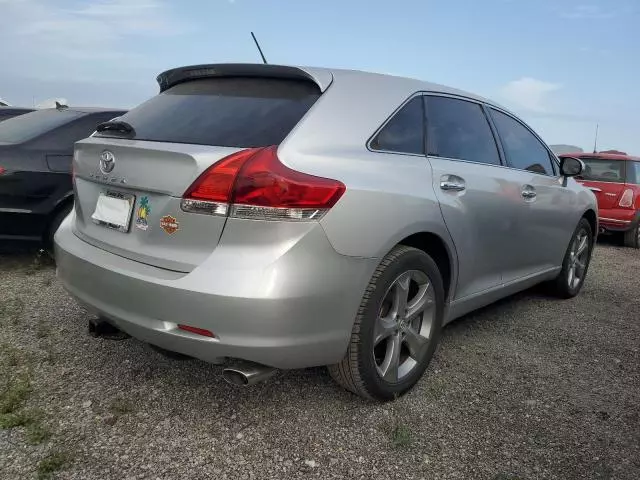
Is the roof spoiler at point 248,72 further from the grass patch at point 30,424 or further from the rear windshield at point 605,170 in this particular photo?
the rear windshield at point 605,170

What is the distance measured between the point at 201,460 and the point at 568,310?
3.49 metres

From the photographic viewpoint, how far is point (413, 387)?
2.87 m

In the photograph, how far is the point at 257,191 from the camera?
2086 mm

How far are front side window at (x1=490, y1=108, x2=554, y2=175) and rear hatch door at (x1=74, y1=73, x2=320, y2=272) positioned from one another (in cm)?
184

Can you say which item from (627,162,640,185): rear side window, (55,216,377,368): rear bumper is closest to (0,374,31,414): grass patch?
(55,216,377,368): rear bumper

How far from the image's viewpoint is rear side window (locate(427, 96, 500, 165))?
9.91 ft

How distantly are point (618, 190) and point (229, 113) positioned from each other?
8.00 meters

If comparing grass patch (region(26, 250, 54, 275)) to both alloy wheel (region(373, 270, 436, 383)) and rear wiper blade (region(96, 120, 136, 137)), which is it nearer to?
rear wiper blade (region(96, 120, 136, 137))

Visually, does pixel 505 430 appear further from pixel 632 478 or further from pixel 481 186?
pixel 481 186

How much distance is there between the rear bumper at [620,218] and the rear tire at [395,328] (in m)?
7.02

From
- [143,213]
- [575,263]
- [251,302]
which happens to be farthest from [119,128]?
[575,263]

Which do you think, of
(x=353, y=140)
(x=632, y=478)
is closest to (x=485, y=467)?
(x=632, y=478)

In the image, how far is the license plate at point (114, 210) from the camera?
7.79 feet

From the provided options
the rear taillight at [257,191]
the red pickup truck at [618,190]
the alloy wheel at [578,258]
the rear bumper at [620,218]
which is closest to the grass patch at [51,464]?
the rear taillight at [257,191]
